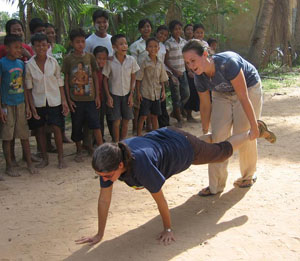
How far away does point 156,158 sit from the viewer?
10.2 feet

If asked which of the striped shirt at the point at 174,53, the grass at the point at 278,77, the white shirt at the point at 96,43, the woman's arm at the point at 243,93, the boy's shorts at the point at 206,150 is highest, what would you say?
the white shirt at the point at 96,43

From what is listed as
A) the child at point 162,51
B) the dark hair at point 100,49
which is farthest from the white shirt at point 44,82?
the child at point 162,51

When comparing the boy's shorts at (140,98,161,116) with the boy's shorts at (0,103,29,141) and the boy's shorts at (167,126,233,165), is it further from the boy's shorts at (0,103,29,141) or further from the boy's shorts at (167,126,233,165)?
the boy's shorts at (167,126,233,165)

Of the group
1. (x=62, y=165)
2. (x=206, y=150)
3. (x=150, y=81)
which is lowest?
(x=62, y=165)

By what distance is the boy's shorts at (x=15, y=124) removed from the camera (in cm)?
489

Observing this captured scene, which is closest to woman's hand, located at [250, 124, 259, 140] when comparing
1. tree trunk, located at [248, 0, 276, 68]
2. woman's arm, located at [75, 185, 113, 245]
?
woman's arm, located at [75, 185, 113, 245]

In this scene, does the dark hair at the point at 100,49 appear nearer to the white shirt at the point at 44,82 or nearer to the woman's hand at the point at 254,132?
the white shirt at the point at 44,82

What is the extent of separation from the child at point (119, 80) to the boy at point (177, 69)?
1.24 meters

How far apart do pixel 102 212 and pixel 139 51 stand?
3656 millimetres

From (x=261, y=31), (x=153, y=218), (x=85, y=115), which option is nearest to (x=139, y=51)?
(x=85, y=115)

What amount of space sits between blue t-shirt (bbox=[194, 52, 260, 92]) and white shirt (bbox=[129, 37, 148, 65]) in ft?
7.54

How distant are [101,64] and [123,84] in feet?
1.33

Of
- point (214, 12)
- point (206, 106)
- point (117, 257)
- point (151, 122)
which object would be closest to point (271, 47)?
point (214, 12)

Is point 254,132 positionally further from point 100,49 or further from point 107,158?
point 100,49
